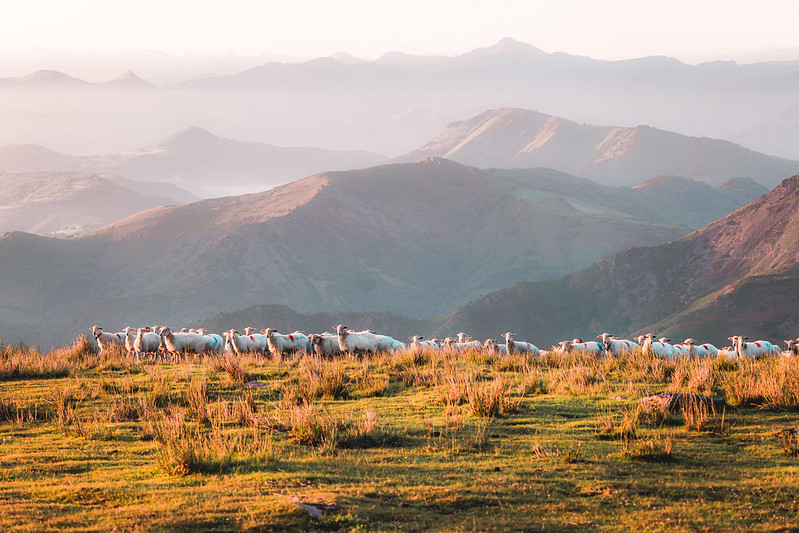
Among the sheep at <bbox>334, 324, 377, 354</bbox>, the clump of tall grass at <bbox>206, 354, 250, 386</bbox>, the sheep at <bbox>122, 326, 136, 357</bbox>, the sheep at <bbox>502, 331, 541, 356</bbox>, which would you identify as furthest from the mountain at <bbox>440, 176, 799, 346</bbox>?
the clump of tall grass at <bbox>206, 354, 250, 386</bbox>

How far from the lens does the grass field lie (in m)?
7.98

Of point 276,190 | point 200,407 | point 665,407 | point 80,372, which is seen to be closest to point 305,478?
point 200,407

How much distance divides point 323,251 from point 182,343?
388 feet

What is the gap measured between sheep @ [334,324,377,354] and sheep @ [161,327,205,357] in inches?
196

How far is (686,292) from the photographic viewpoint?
88312mm

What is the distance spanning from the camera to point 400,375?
59.7 feet

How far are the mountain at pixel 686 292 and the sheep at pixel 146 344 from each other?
51321 mm

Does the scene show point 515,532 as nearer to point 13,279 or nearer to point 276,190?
point 13,279

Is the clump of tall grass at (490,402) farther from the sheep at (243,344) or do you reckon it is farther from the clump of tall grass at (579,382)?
the sheep at (243,344)

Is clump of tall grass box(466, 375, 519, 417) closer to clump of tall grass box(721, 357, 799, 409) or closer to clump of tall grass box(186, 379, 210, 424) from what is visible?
clump of tall grass box(721, 357, 799, 409)

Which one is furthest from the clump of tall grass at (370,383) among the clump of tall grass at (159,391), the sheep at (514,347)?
the sheep at (514,347)

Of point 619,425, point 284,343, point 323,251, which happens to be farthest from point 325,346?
point 323,251

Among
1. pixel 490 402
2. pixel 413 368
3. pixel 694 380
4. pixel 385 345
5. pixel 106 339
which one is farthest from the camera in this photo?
pixel 106 339

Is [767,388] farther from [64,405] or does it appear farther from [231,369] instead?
[64,405]
